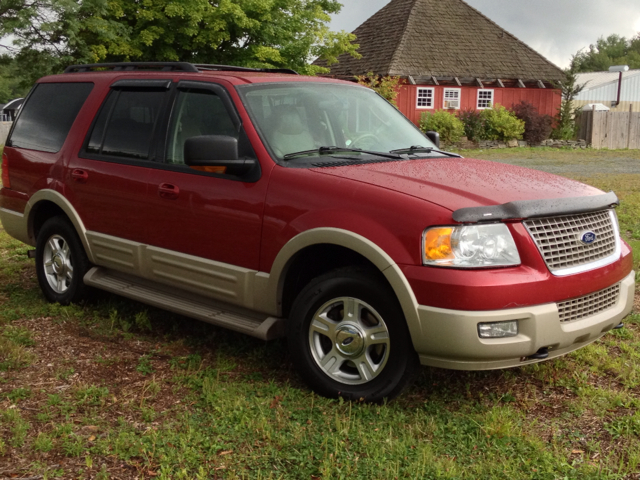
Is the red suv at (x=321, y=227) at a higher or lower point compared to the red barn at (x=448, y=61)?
lower

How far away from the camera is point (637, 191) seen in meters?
13.8

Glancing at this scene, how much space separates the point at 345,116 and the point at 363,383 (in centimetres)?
201

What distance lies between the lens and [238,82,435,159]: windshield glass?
4.93 meters

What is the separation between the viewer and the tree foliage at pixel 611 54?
11650 cm

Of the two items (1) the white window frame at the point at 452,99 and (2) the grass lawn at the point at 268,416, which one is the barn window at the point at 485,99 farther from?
(2) the grass lawn at the point at 268,416

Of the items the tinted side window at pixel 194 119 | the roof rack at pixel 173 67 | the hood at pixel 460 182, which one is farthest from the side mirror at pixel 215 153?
the roof rack at pixel 173 67

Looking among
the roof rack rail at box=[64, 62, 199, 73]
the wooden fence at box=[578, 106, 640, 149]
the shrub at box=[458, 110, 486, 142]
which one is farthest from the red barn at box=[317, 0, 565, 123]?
the roof rack rail at box=[64, 62, 199, 73]

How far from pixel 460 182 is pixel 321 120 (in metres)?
1.25

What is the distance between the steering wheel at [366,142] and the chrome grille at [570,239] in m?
1.52

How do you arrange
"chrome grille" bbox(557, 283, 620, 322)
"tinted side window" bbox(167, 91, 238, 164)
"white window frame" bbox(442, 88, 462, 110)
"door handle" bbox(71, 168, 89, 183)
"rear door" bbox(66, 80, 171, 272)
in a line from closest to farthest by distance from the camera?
"chrome grille" bbox(557, 283, 620, 322) < "tinted side window" bbox(167, 91, 238, 164) < "rear door" bbox(66, 80, 171, 272) < "door handle" bbox(71, 168, 89, 183) < "white window frame" bbox(442, 88, 462, 110)

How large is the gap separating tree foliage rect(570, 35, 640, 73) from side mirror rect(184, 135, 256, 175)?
118 meters

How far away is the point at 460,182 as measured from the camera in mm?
4312

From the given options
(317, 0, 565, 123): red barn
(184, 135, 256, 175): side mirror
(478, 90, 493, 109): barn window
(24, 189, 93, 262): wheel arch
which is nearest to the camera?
(184, 135, 256, 175): side mirror

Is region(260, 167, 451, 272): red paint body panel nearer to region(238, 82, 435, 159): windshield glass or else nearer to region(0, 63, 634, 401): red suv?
region(0, 63, 634, 401): red suv
